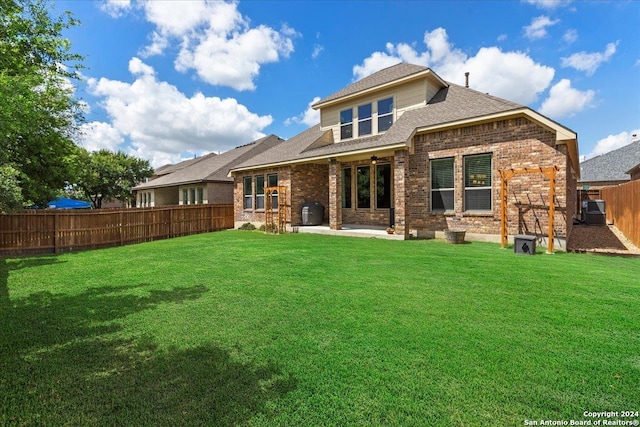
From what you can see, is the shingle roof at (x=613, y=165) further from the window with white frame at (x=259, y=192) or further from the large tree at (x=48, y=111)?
the large tree at (x=48, y=111)

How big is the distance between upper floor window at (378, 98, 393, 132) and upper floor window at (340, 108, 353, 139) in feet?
5.45

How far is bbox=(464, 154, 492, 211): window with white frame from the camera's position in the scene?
32.6 ft

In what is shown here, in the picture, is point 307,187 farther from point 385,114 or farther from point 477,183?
point 477,183

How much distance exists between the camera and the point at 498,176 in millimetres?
9625

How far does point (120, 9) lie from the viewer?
1056cm

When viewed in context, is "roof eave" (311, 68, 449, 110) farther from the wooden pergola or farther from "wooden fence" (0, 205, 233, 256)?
"wooden fence" (0, 205, 233, 256)

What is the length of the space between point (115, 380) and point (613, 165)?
143 ft

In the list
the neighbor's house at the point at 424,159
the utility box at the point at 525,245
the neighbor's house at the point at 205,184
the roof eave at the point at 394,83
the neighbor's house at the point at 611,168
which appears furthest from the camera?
the neighbor's house at the point at 611,168

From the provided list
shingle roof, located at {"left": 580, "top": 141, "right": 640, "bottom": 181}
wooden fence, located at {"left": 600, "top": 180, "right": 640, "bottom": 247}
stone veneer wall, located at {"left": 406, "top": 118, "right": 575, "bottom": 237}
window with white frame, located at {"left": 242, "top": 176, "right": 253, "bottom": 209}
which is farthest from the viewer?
shingle roof, located at {"left": 580, "top": 141, "right": 640, "bottom": 181}

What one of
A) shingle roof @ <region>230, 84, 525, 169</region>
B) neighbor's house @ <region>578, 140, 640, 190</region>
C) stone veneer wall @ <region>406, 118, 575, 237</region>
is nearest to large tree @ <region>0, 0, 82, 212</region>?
shingle roof @ <region>230, 84, 525, 169</region>

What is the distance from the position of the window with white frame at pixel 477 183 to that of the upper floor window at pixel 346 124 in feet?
21.1

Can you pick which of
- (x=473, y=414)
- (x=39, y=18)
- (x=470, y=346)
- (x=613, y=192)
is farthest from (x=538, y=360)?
(x=613, y=192)

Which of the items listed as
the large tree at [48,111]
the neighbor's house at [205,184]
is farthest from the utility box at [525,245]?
the neighbor's house at [205,184]

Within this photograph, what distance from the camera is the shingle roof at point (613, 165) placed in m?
29.0
